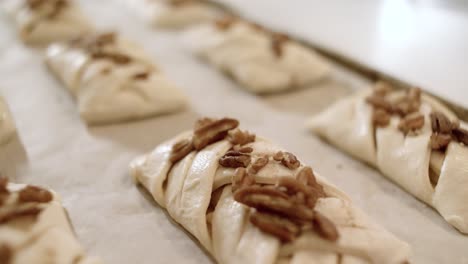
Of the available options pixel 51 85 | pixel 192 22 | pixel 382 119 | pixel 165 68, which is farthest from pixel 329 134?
pixel 192 22

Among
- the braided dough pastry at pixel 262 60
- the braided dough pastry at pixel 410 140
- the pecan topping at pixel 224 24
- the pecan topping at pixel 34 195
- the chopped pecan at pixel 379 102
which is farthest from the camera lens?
the pecan topping at pixel 224 24

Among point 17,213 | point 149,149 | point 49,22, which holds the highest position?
point 49,22

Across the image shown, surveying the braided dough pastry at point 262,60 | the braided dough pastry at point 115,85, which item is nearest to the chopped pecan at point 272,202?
the braided dough pastry at point 115,85

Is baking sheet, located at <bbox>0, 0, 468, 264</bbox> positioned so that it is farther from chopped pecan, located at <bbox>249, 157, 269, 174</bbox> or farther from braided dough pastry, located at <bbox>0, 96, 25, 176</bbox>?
chopped pecan, located at <bbox>249, 157, 269, 174</bbox>

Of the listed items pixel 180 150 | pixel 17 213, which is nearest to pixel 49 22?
pixel 180 150

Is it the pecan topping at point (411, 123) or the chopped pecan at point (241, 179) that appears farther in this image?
the pecan topping at point (411, 123)

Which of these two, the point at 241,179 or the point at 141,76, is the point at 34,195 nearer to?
the point at 241,179

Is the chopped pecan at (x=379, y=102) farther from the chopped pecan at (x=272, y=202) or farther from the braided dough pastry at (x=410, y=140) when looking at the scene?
the chopped pecan at (x=272, y=202)
